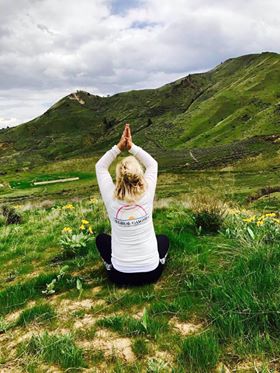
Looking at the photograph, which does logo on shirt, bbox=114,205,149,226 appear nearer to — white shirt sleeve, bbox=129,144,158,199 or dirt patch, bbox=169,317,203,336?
white shirt sleeve, bbox=129,144,158,199

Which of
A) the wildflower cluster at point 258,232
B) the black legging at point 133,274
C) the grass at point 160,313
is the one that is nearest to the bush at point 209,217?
the wildflower cluster at point 258,232

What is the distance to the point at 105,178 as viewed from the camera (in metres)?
→ 5.59

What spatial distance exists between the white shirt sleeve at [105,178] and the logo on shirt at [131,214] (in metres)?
0.28

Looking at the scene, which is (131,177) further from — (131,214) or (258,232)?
(258,232)

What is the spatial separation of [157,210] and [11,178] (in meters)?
112

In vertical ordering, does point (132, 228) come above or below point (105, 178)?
below

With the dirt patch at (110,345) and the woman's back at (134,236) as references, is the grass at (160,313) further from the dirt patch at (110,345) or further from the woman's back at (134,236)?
the woman's back at (134,236)

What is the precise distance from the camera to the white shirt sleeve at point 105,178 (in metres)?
5.47

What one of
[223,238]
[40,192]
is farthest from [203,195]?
[40,192]

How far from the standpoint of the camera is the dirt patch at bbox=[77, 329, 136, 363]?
359 cm

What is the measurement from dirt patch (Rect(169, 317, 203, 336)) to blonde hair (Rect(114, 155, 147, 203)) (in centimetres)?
169

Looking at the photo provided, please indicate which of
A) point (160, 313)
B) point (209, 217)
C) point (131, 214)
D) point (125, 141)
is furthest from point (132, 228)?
point (209, 217)

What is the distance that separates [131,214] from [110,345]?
1885 millimetres

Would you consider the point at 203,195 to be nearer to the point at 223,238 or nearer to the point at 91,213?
the point at 223,238
